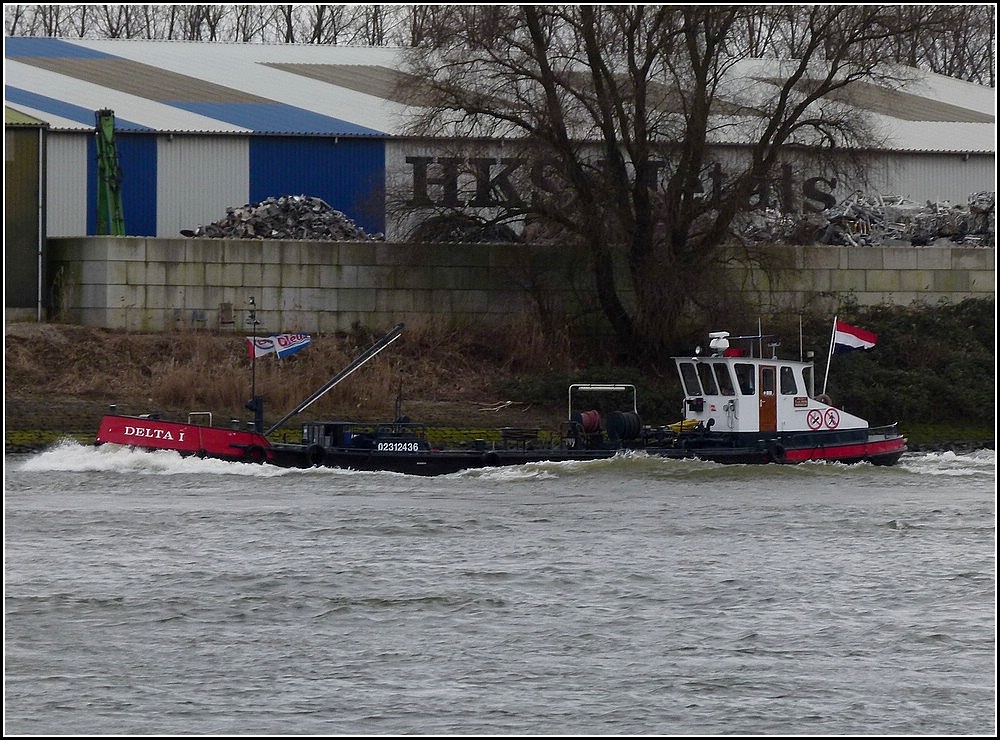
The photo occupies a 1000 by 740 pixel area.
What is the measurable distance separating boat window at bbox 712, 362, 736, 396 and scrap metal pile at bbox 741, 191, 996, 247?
9789 mm

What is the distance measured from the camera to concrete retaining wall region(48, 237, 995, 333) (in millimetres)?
37094

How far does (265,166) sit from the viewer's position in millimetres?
42500

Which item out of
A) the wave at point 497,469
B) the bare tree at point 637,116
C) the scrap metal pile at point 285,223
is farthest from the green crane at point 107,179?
the wave at point 497,469

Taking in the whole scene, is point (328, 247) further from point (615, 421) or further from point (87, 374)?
point (615, 421)

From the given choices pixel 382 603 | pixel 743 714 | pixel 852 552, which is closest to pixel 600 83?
pixel 852 552

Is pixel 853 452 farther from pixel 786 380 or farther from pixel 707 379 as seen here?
pixel 707 379

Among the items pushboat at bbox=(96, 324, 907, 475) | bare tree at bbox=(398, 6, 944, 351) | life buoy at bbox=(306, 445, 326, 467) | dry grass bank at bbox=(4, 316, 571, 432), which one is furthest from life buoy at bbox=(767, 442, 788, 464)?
life buoy at bbox=(306, 445, 326, 467)

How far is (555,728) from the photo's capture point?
1375 cm

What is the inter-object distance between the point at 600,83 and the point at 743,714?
2362cm

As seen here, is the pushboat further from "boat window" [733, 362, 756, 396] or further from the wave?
the wave

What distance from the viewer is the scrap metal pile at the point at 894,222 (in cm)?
4128

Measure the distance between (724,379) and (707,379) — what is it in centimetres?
30

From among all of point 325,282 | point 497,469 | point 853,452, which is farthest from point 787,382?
point 325,282

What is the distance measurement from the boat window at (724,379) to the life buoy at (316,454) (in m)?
6.79
